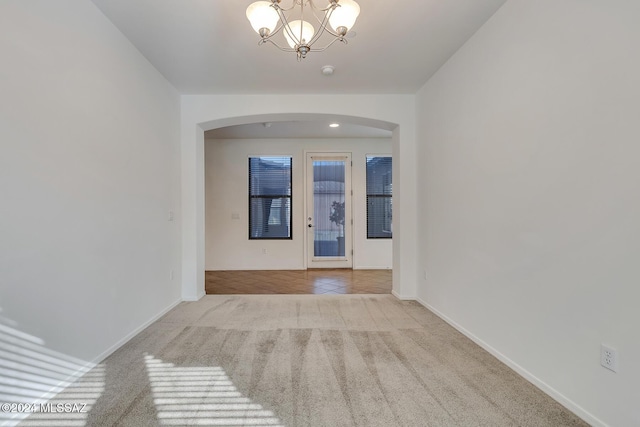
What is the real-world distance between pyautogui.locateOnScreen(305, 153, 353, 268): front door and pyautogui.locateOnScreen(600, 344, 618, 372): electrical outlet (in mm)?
4728

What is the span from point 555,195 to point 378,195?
4492mm

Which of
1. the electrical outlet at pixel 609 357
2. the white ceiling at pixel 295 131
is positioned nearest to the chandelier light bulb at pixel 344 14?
the electrical outlet at pixel 609 357

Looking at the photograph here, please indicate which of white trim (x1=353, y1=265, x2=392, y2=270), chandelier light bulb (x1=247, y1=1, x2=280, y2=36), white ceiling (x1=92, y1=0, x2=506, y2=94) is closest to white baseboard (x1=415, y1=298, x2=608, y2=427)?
white ceiling (x1=92, y1=0, x2=506, y2=94)

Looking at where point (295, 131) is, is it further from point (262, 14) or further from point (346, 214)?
point (262, 14)

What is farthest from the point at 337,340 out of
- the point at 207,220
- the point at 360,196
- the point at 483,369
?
the point at 207,220

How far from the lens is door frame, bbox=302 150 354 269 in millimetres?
6070

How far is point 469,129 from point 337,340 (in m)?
2.20

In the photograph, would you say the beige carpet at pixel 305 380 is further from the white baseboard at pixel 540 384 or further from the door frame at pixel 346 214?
the door frame at pixel 346 214

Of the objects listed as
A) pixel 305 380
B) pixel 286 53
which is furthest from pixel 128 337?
pixel 286 53

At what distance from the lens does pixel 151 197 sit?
118 inches

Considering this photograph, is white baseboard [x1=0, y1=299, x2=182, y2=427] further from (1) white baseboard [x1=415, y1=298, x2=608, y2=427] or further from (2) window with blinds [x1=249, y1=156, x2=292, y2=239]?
(2) window with blinds [x1=249, y1=156, x2=292, y2=239]

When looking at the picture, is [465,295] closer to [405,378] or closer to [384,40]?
[405,378]

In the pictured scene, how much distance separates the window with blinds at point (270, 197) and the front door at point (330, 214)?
0.54m

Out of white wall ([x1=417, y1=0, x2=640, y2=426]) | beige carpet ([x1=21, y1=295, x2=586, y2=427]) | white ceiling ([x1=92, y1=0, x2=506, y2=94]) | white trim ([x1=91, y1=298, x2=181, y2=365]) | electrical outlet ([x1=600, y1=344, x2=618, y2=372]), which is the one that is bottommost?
beige carpet ([x1=21, y1=295, x2=586, y2=427])
